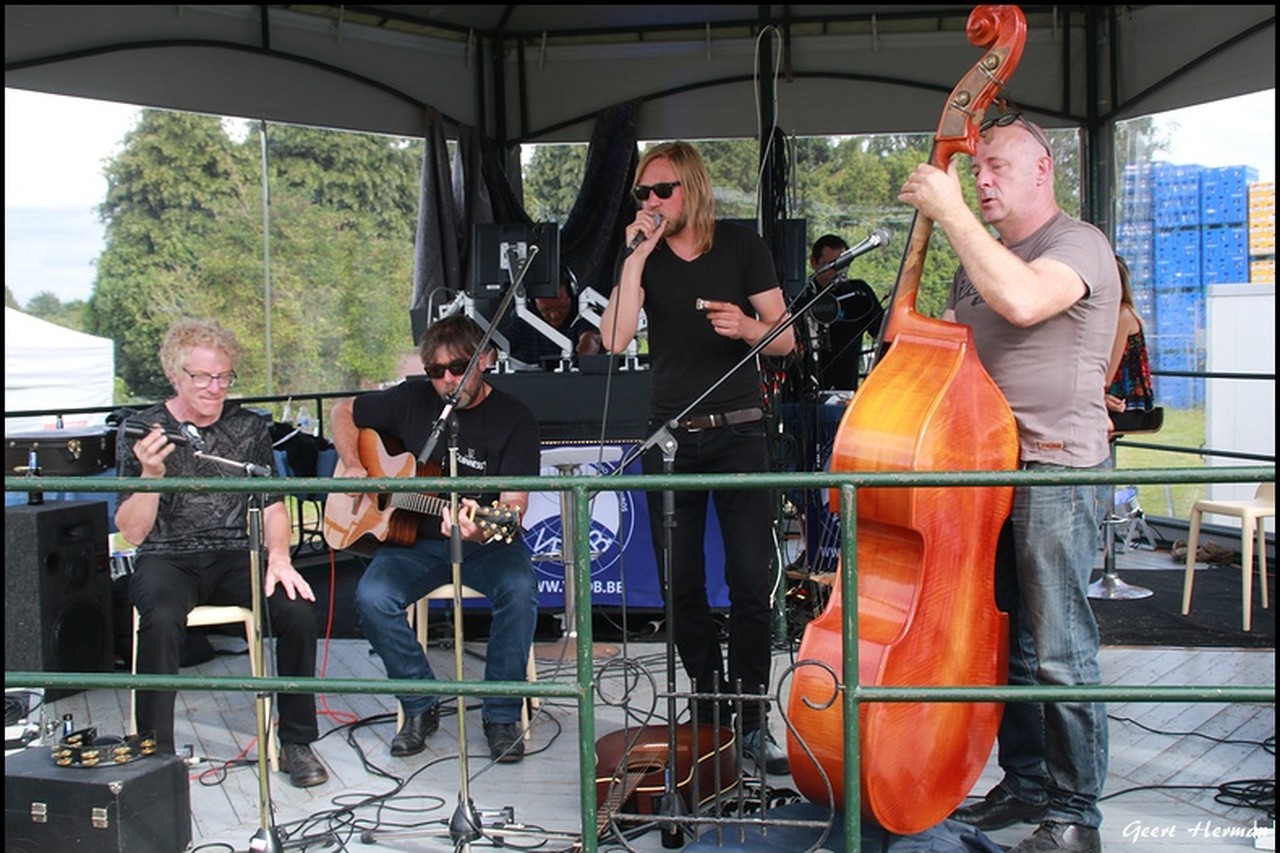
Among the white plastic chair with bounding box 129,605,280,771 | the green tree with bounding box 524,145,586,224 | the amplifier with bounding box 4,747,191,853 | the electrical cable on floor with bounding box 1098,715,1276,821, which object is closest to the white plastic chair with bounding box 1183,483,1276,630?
the electrical cable on floor with bounding box 1098,715,1276,821

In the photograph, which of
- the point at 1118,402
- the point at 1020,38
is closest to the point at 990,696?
the point at 1020,38

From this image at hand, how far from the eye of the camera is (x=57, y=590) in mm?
4309

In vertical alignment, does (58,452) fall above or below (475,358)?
below

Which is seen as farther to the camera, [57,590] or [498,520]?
[57,590]

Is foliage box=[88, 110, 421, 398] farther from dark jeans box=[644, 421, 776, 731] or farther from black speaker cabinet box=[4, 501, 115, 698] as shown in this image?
dark jeans box=[644, 421, 776, 731]

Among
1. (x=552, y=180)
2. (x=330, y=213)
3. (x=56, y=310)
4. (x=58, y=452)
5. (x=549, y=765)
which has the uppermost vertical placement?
(x=552, y=180)

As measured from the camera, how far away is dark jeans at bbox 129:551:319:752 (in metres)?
3.59

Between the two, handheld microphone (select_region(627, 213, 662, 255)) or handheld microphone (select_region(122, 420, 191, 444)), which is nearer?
handheld microphone (select_region(627, 213, 662, 255))

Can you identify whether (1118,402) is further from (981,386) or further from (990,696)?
(990,696)

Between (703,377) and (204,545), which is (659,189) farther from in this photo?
(204,545)

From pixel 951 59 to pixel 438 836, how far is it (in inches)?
271

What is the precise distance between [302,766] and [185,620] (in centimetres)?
56

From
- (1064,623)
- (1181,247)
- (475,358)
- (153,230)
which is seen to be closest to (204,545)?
(475,358)

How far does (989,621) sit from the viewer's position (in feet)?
8.51
